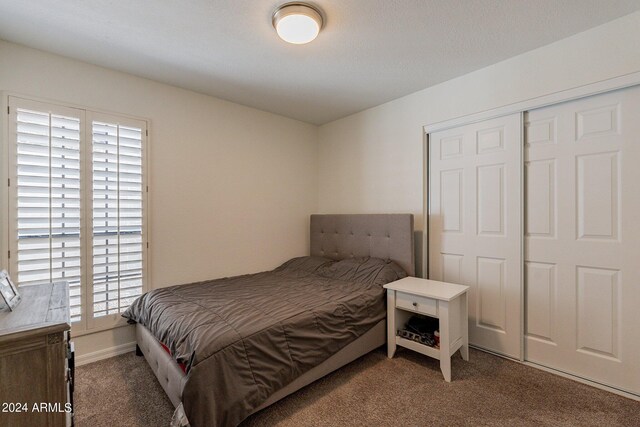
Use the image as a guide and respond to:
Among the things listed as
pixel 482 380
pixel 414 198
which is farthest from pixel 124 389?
pixel 414 198

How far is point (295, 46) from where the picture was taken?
2127 mm

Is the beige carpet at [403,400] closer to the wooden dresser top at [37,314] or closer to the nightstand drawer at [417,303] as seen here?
the nightstand drawer at [417,303]

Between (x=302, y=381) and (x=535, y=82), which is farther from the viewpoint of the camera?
(x=535, y=82)

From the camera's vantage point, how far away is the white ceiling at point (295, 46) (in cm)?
172

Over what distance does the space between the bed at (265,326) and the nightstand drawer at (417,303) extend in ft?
0.54

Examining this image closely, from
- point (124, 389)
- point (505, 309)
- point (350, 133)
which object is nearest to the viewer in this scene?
point (124, 389)

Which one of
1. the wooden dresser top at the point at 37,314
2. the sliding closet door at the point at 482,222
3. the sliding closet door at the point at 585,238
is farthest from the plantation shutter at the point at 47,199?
the sliding closet door at the point at 585,238

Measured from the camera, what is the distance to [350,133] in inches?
140

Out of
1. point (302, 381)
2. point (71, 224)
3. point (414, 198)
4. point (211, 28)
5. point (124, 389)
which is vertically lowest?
point (124, 389)

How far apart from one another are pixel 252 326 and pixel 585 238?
92.8 inches

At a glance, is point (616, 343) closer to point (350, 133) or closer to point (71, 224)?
point (350, 133)

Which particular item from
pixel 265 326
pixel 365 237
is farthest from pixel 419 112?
pixel 265 326

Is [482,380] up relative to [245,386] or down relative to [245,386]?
down

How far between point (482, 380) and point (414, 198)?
1634mm
